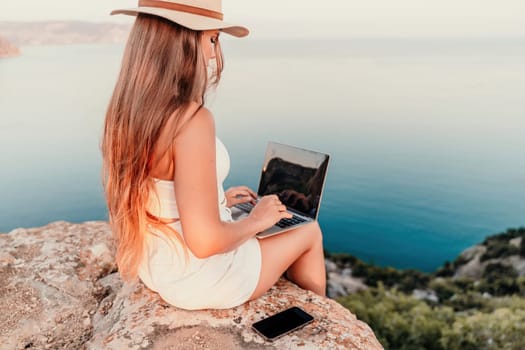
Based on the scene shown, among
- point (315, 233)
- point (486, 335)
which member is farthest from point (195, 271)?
point (486, 335)

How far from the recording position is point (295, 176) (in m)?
2.69

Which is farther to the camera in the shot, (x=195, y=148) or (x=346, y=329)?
(x=346, y=329)

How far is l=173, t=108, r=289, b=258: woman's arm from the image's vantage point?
5.50 ft

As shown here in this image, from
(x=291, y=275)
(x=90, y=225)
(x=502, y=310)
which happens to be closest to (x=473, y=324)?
(x=502, y=310)

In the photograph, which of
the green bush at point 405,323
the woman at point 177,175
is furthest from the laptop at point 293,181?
the green bush at point 405,323

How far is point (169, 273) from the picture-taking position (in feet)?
6.98

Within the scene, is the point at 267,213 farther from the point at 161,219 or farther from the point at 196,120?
the point at 196,120

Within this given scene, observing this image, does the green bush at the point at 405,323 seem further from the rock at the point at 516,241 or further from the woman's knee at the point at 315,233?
the rock at the point at 516,241

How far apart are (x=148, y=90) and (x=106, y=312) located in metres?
1.37

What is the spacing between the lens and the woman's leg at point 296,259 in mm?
Result: 2303

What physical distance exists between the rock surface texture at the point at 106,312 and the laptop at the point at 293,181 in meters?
0.37

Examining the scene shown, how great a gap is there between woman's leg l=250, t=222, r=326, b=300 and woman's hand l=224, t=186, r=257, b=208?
0.38 meters

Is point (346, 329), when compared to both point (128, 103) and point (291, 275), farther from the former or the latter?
point (128, 103)

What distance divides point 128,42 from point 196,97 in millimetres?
347
